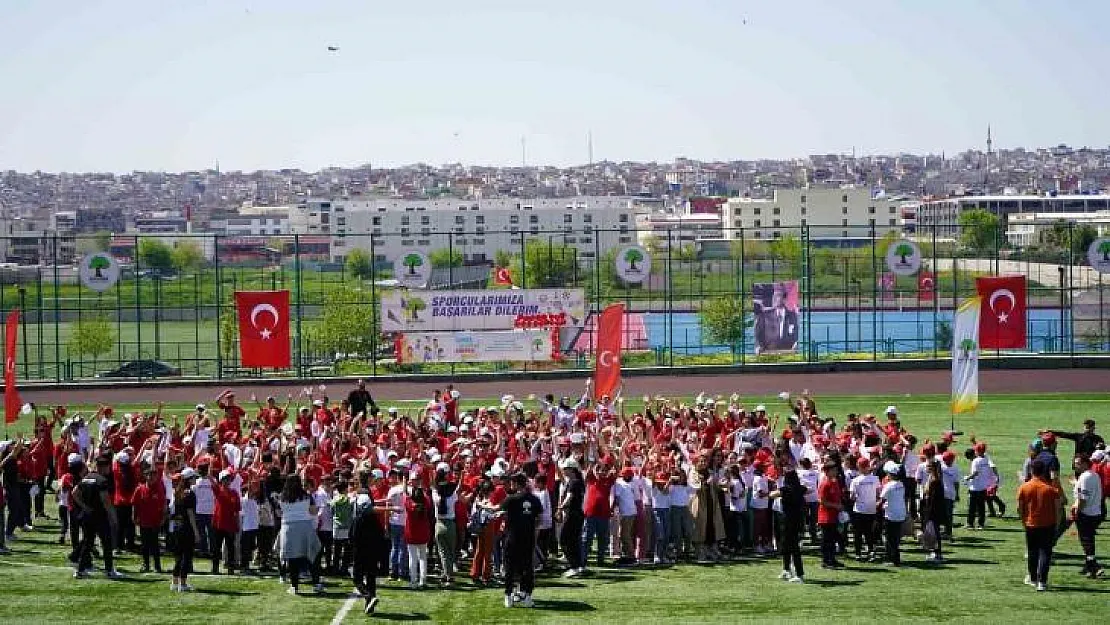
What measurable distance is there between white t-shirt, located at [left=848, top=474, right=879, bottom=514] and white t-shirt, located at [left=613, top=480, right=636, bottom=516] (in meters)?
3.03

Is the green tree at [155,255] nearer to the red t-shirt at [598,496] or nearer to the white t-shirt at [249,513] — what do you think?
the white t-shirt at [249,513]

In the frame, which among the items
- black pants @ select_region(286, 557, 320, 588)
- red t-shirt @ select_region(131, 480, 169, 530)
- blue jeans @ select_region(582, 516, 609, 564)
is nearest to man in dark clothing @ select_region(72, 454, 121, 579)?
red t-shirt @ select_region(131, 480, 169, 530)

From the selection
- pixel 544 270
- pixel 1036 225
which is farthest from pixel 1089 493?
pixel 1036 225

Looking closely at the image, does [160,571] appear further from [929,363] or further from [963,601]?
[929,363]

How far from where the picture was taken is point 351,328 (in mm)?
57219

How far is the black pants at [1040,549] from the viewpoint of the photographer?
18.1 m

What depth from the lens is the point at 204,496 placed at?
19969mm

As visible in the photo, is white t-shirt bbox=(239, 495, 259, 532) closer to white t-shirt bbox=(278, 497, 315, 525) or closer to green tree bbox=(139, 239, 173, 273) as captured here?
white t-shirt bbox=(278, 497, 315, 525)

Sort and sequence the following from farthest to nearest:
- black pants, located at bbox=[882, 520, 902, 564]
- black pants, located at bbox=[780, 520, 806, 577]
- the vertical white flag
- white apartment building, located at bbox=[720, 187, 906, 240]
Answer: white apartment building, located at bbox=[720, 187, 906, 240] → the vertical white flag → black pants, located at bbox=[882, 520, 902, 564] → black pants, located at bbox=[780, 520, 806, 577]

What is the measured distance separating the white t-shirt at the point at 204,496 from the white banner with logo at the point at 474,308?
28.9 m

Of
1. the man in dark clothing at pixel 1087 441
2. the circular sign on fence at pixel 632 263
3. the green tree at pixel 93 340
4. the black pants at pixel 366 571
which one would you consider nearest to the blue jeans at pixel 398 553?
the black pants at pixel 366 571

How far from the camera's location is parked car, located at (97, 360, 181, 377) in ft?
172

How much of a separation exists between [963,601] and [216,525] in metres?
9.61

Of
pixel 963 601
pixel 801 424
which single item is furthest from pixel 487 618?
pixel 801 424
